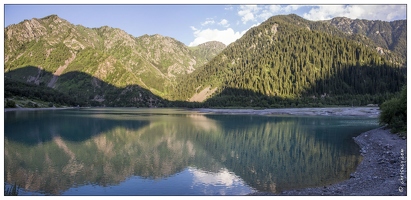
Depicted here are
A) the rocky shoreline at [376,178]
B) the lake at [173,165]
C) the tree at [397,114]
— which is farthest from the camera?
the tree at [397,114]

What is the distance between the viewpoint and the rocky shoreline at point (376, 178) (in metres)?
15.9

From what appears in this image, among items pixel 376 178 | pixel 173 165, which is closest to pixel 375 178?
pixel 376 178

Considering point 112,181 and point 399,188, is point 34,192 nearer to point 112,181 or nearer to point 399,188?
point 112,181

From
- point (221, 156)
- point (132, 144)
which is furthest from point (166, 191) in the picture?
point (132, 144)

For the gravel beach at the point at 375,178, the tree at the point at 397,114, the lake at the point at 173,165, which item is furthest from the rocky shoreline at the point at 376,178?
the tree at the point at 397,114

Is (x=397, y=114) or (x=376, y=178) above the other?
(x=397, y=114)

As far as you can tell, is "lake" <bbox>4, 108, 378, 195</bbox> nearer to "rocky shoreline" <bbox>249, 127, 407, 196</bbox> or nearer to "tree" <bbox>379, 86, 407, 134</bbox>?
"rocky shoreline" <bbox>249, 127, 407, 196</bbox>

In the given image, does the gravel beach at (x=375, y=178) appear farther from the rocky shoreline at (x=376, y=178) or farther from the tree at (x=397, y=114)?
the tree at (x=397, y=114)

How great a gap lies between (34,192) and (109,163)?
851cm

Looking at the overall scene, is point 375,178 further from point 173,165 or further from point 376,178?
point 173,165

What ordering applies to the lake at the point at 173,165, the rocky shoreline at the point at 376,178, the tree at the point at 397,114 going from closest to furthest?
the rocky shoreline at the point at 376,178, the lake at the point at 173,165, the tree at the point at 397,114

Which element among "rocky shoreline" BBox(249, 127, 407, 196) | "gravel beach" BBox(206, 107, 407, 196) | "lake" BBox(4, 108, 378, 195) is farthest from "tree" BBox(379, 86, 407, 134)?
"gravel beach" BBox(206, 107, 407, 196)

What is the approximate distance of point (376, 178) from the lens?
18922 mm

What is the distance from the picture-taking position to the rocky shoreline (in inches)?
627
